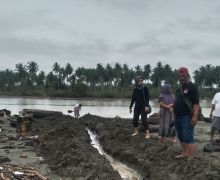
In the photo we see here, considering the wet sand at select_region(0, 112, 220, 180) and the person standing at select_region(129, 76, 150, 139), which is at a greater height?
the person standing at select_region(129, 76, 150, 139)

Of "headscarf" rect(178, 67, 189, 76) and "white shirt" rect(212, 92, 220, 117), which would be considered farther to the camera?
"white shirt" rect(212, 92, 220, 117)

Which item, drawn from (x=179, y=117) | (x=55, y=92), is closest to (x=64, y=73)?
(x=55, y=92)

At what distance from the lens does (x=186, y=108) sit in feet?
31.4

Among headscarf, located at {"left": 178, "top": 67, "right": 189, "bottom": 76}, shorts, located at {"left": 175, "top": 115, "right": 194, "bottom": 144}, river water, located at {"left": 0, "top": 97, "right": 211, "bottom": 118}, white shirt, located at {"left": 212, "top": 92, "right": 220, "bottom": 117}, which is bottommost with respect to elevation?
river water, located at {"left": 0, "top": 97, "right": 211, "bottom": 118}

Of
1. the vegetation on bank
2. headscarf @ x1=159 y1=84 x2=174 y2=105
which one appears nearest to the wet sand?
headscarf @ x1=159 y1=84 x2=174 y2=105

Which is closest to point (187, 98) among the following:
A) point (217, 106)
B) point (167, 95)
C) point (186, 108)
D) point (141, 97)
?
point (186, 108)

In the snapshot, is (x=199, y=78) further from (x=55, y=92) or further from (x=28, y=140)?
(x=28, y=140)

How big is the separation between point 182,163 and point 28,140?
663cm

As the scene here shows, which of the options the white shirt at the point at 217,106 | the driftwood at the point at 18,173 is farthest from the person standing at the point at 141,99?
the driftwood at the point at 18,173

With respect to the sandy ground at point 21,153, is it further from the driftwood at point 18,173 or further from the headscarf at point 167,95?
the headscarf at point 167,95

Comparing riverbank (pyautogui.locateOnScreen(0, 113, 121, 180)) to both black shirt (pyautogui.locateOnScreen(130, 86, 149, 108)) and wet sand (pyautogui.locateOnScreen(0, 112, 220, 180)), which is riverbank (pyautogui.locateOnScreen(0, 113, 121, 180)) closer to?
wet sand (pyautogui.locateOnScreen(0, 112, 220, 180))

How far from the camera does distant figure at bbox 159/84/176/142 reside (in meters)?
13.0

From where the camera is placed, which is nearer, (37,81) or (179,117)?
(179,117)

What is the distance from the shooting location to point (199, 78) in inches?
4675
